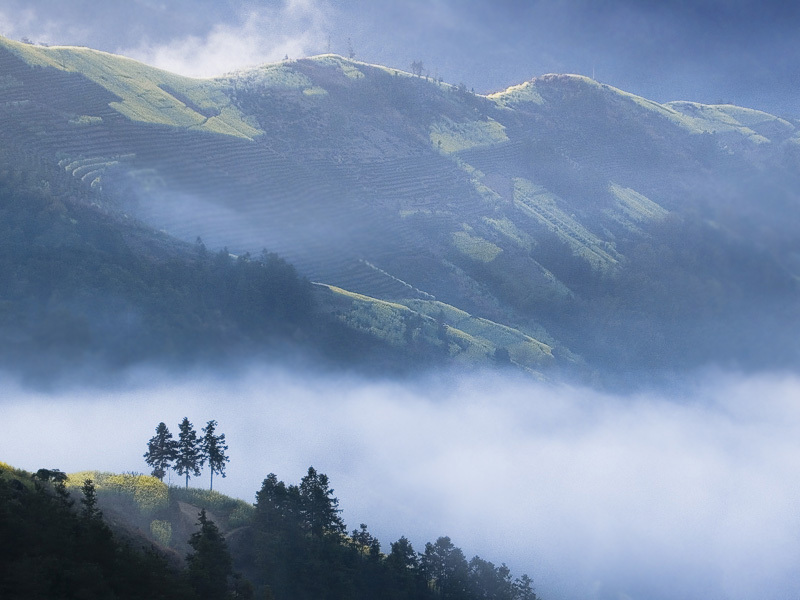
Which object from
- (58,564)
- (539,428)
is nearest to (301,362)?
(539,428)

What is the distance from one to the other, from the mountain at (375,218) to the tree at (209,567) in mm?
67144

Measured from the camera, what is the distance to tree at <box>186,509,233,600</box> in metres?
33.8

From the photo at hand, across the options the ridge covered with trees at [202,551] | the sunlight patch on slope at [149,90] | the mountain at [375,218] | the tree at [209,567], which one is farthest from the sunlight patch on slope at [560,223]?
the tree at [209,567]

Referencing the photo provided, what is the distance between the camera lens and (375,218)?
15962cm

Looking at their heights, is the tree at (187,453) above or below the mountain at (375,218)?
below

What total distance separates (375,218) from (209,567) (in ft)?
417

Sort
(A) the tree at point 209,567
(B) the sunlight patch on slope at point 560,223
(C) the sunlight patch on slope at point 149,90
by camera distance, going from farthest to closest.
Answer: (B) the sunlight patch on slope at point 560,223, (C) the sunlight patch on slope at point 149,90, (A) the tree at point 209,567

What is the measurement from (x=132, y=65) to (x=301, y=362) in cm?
8717

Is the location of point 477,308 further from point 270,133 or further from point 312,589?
point 312,589

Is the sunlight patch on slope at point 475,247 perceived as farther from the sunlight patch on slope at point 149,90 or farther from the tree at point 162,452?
the tree at point 162,452

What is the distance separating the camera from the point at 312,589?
44.0 m

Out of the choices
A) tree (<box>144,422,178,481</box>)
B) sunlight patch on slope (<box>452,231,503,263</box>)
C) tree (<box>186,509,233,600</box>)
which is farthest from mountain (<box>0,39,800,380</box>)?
tree (<box>186,509,233,600</box>)

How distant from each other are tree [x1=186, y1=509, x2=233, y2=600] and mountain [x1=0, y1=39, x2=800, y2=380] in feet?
220

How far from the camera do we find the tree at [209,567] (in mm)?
33750
